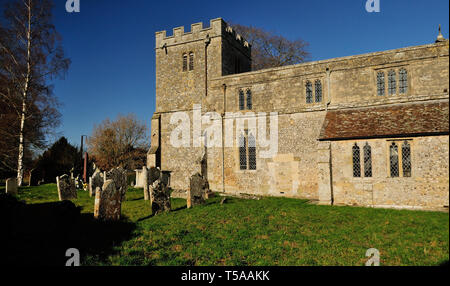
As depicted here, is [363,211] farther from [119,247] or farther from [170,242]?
[119,247]

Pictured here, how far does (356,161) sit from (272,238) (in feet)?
25.2

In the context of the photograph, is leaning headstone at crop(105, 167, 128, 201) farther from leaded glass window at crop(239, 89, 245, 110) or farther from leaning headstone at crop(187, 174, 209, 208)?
leaded glass window at crop(239, 89, 245, 110)

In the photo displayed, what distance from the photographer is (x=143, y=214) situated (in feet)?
34.7

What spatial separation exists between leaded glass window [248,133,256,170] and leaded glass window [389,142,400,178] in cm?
744

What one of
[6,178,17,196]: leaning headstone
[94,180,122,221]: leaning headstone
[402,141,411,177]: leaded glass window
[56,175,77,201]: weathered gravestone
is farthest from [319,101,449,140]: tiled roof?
[6,178,17,196]: leaning headstone

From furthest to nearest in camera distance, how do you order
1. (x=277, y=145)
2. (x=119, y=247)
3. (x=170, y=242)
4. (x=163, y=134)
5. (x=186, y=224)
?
1. (x=163, y=134)
2. (x=277, y=145)
3. (x=186, y=224)
4. (x=170, y=242)
5. (x=119, y=247)

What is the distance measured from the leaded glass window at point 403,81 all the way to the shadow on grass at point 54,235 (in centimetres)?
1436

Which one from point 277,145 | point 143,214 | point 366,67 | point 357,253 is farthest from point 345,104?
point 143,214

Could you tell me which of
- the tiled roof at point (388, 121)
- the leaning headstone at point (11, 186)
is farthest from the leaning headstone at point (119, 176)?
the tiled roof at point (388, 121)

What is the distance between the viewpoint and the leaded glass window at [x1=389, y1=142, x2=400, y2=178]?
1245cm

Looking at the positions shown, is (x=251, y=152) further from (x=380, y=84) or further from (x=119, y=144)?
(x=119, y=144)

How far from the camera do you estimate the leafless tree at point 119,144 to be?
34.5 meters
